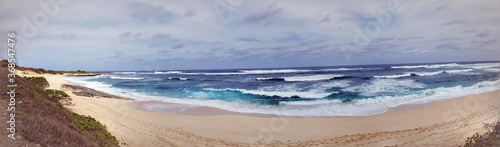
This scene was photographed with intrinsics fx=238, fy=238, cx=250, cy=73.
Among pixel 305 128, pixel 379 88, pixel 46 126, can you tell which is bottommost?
pixel 305 128

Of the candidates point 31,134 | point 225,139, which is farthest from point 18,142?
point 225,139

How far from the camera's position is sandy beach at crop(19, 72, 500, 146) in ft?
26.1

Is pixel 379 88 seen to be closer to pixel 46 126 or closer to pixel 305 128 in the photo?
pixel 305 128

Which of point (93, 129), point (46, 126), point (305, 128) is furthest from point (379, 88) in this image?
point (46, 126)

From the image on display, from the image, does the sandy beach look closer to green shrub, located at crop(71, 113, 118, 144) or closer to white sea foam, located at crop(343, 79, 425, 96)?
green shrub, located at crop(71, 113, 118, 144)

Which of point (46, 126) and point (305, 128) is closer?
point (46, 126)

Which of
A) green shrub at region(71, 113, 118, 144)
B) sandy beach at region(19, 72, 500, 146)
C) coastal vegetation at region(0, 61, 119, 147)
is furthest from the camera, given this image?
sandy beach at region(19, 72, 500, 146)

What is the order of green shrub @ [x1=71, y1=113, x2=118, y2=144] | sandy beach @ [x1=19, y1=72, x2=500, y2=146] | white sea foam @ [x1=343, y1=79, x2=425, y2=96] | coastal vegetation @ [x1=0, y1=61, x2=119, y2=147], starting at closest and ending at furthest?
coastal vegetation @ [x1=0, y1=61, x2=119, y2=147] → green shrub @ [x1=71, y1=113, x2=118, y2=144] → sandy beach @ [x1=19, y1=72, x2=500, y2=146] → white sea foam @ [x1=343, y1=79, x2=425, y2=96]

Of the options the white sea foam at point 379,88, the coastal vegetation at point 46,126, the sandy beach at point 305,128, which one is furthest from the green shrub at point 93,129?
the white sea foam at point 379,88

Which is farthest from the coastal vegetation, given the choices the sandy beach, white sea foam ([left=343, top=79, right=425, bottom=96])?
white sea foam ([left=343, top=79, right=425, bottom=96])

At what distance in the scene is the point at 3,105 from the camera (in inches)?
219

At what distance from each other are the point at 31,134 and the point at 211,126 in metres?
6.19

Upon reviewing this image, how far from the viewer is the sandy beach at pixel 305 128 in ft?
26.1

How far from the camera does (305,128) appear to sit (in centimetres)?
967
